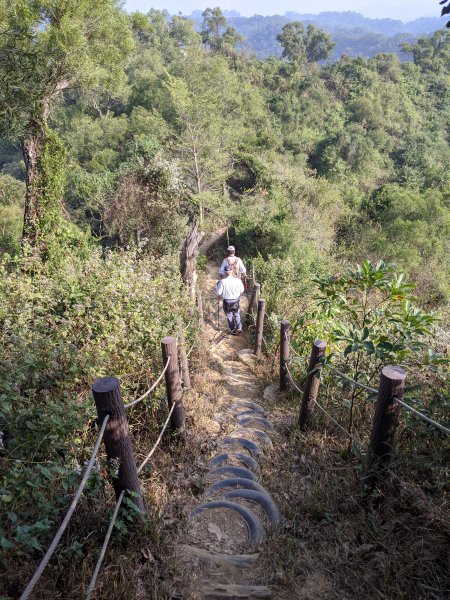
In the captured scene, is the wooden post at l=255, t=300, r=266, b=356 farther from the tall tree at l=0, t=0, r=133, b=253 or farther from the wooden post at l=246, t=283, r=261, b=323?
the tall tree at l=0, t=0, r=133, b=253

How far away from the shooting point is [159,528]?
2689 mm

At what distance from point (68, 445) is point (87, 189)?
14.7m

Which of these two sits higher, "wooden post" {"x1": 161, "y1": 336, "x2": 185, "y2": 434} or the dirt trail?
"wooden post" {"x1": 161, "y1": 336, "x2": 185, "y2": 434}

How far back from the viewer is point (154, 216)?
1413cm

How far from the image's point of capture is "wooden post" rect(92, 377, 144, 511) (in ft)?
7.30

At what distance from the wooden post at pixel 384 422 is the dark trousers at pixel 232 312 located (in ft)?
15.7

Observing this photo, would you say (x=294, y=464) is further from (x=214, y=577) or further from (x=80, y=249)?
(x=80, y=249)

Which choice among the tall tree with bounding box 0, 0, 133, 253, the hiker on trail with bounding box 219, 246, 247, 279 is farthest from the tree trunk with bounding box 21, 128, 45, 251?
the hiker on trail with bounding box 219, 246, 247, 279

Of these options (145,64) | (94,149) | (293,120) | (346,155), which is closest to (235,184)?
(94,149)

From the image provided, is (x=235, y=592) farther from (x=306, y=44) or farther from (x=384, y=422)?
(x=306, y=44)

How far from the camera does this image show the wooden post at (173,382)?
360 centimetres

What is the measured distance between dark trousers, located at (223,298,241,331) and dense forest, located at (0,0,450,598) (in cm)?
80

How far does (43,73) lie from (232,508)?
1098 cm

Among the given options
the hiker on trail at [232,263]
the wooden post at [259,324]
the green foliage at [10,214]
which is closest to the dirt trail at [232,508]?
the wooden post at [259,324]
